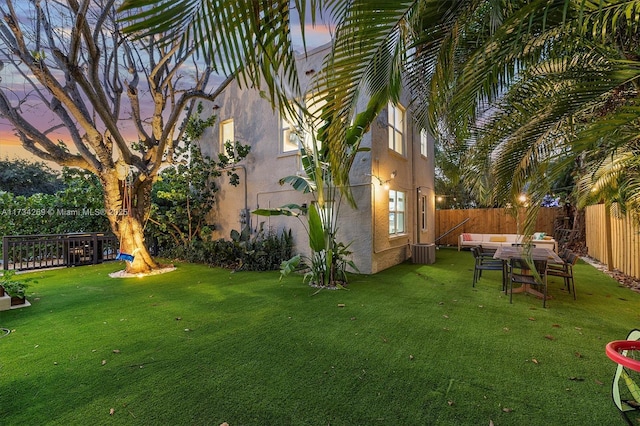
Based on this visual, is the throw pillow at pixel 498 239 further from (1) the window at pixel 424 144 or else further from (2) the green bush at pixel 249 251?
(2) the green bush at pixel 249 251

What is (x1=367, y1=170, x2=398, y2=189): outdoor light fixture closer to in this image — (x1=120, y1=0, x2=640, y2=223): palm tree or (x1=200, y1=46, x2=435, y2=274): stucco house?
(x1=200, y1=46, x2=435, y2=274): stucco house

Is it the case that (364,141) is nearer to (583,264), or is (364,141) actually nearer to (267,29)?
(267,29)

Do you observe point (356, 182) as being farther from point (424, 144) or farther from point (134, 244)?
point (134, 244)

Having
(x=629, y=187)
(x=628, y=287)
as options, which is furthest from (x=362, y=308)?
(x=628, y=287)

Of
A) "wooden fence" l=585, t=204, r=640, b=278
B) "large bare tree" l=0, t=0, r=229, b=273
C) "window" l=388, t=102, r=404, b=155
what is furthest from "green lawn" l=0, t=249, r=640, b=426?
"window" l=388, t=102, r=404, b=155

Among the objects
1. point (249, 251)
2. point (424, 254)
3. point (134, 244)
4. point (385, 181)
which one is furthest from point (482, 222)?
point (134, 244)

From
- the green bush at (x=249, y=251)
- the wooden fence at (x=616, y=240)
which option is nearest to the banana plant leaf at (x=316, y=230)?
the green bush at (x=249, y=251)

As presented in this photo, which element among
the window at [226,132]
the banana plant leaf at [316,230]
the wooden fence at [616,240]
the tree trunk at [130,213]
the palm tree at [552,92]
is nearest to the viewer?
the palm tree at [552,92]

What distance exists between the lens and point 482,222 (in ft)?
47.4

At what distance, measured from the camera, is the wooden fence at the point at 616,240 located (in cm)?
702

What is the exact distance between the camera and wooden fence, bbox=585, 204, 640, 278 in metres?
7.02

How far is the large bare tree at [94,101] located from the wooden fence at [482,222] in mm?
12759

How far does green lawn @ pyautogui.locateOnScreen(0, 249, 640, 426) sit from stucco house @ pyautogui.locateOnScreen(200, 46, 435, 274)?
9.14ft

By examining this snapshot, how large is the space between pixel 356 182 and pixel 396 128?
3.28m
